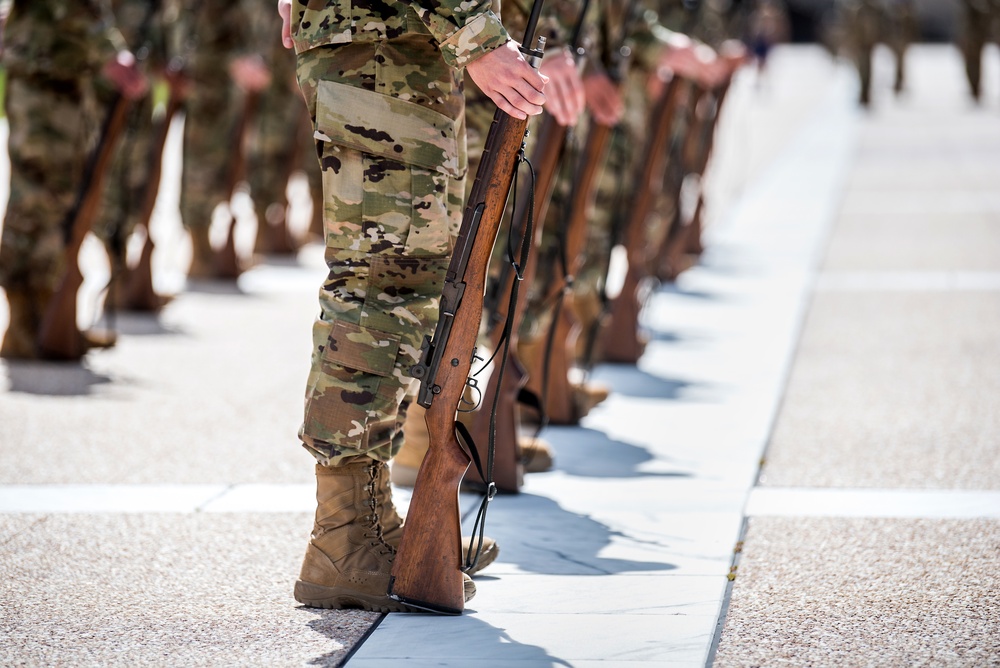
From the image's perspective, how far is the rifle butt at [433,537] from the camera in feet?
9.48

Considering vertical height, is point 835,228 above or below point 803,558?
above

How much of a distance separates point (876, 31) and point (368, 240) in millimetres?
24093

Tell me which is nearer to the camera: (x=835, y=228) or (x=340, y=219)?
(x=340, y=219)

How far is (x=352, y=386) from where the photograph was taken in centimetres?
291

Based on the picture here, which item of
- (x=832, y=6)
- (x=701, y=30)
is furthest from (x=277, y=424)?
(x=832, y=6)

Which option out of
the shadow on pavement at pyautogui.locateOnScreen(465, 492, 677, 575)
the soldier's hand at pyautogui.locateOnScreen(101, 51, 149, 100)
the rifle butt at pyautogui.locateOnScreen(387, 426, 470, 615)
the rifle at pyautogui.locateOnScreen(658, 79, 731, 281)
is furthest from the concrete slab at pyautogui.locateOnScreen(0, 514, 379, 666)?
the rifle at pyautogui.locateOnScreen(658, 79, 731, 281)

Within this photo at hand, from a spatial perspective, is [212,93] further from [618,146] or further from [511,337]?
[511,337]

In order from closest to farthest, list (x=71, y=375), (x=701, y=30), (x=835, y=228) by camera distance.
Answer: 1. (x=71, y=375)
2. (x=701, y=30)
3. (x=835, y=228)

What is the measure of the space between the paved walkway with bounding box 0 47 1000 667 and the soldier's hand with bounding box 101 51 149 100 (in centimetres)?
112

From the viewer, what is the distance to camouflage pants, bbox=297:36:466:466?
2.90 metres

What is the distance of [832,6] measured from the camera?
184ft

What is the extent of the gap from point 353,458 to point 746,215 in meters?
9.06

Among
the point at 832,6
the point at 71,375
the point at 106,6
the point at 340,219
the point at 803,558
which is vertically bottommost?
the point at 71,375

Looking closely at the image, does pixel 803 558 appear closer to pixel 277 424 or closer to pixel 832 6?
pixel 277 424
